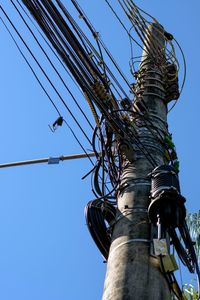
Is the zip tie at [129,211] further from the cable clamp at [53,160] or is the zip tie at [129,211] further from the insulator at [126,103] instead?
the cable clamp at [53,160]

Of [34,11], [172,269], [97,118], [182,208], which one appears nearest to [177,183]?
[182,208]

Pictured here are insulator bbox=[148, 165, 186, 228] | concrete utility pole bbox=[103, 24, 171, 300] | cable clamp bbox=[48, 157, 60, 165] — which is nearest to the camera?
concrete utility pole bbox=[103, 24, 171, 300]

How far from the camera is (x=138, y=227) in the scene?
409cm

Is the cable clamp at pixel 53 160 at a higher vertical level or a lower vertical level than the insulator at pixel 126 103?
lower

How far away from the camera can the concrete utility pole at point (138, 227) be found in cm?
354

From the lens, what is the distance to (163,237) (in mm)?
3941

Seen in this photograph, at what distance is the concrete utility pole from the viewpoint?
354cm

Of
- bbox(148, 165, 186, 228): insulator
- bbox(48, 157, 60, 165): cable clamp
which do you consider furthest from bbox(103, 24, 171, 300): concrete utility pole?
bbox(48, 157, 60, 165): cable clamp

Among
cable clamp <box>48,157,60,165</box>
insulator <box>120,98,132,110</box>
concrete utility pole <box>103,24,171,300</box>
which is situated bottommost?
concrete utility pole <box>103,24,171,300</box>

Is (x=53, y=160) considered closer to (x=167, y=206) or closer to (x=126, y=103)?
(x=126, y=103)

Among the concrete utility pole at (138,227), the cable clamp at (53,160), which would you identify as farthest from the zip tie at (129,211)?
the cable clamp at (53,160)

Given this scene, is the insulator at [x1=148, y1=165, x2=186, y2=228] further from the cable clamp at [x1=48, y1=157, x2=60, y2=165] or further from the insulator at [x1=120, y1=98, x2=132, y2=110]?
the cable clamp at [x1=48, y1=157, x2=60, y2=165]

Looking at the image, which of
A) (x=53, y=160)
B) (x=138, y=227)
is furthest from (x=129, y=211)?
(x=53, y=160)

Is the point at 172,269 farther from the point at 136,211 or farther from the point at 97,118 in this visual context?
the point at 97,118
